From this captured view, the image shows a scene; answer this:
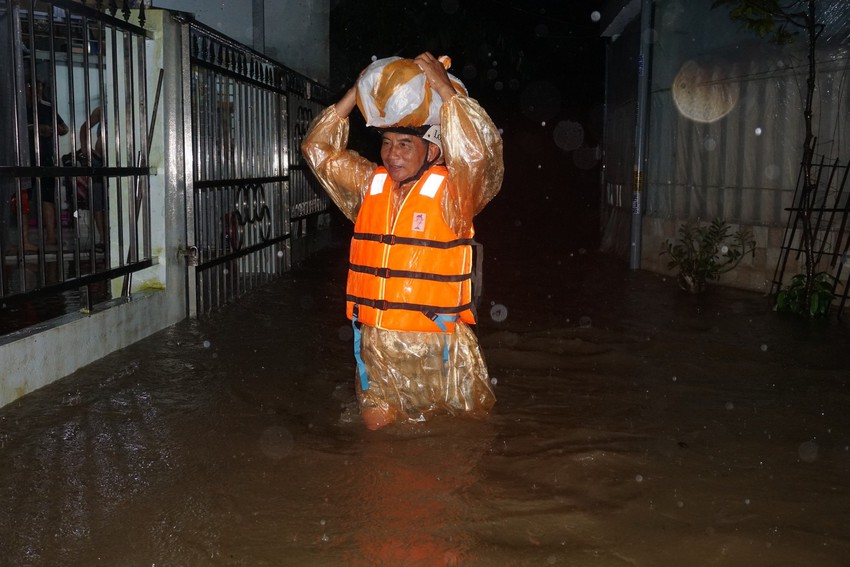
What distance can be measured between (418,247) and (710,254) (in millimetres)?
6722

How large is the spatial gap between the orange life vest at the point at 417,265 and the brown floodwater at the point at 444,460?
650 millimetres

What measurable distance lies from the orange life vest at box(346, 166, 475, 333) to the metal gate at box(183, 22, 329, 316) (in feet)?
12.3

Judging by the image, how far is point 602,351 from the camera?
282 inches

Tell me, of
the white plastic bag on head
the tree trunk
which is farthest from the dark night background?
the white plastic bag on head

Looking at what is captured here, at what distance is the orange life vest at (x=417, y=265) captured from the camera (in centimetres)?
471

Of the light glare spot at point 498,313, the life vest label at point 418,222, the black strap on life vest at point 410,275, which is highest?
the life vest label at point 418,222

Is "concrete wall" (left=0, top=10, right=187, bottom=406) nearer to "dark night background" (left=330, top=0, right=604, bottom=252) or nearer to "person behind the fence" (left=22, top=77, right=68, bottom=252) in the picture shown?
"person behind the fence" (left=22, top=77, right=68, bottom=252)

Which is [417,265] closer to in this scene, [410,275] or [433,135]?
[410,275]

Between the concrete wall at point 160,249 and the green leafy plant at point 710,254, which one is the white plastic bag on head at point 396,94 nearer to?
the concrete wall at point 160,249

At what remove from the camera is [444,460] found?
4.44m

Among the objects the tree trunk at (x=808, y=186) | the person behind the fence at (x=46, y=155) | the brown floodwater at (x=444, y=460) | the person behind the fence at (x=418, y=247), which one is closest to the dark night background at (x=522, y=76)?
the person behind the fence at (x=46, y=155)

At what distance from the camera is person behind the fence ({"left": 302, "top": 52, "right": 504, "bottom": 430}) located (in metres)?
4.55

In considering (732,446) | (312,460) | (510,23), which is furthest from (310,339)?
(510,23)

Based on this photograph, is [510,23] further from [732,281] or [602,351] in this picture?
[602,351]
